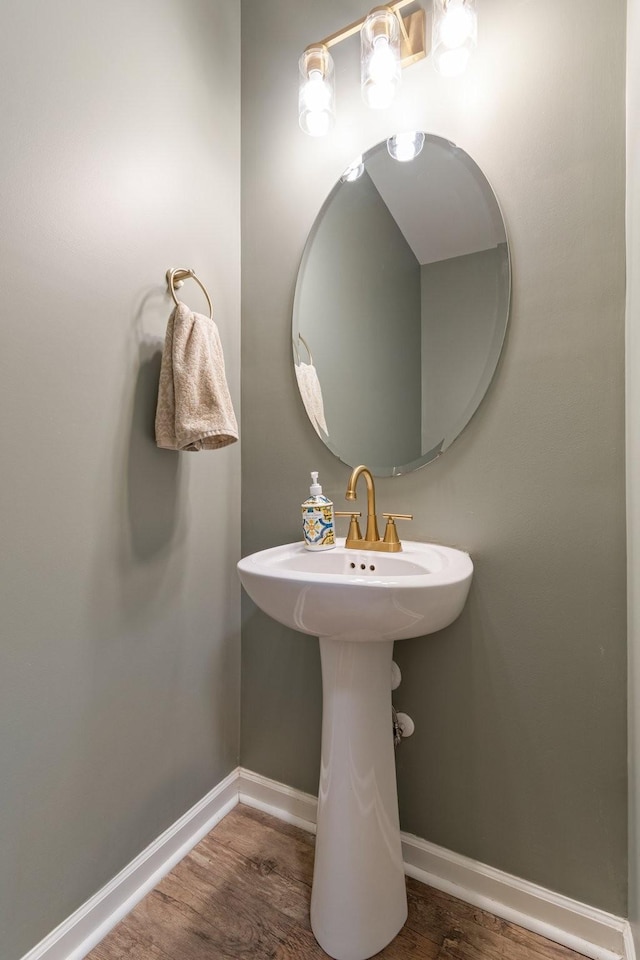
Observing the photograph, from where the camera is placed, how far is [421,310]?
1.23 m

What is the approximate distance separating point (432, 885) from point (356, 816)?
40 centimetres

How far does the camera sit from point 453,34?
1.08 metres

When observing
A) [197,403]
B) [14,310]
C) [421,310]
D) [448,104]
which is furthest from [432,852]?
[448,104]

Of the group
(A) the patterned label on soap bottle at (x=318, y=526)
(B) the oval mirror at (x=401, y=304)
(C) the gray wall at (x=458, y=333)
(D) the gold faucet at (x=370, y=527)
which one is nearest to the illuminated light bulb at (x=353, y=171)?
(B) the oval mirror at (x=401, y=304)

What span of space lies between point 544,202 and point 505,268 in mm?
153

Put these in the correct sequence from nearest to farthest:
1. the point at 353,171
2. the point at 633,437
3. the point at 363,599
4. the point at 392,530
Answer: the point at 363,599
the point at 633,437
the point at 392,530
the point at 353,171

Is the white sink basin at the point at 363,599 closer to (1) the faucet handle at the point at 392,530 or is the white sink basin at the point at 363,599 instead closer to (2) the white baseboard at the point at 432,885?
(1) the faucet handle at the point at 392,530

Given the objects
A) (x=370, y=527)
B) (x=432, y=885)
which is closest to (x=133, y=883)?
(x=432, y=885)

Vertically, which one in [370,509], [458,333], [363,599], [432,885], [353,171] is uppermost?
[353,171]

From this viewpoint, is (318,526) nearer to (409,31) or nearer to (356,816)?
(356,816)

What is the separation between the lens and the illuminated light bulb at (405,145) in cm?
121

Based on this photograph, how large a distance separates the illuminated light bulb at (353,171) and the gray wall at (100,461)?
0.39 metres

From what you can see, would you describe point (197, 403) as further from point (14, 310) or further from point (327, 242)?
point (327, 242)

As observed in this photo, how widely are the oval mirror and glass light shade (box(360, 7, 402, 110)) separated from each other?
4.3 inches
